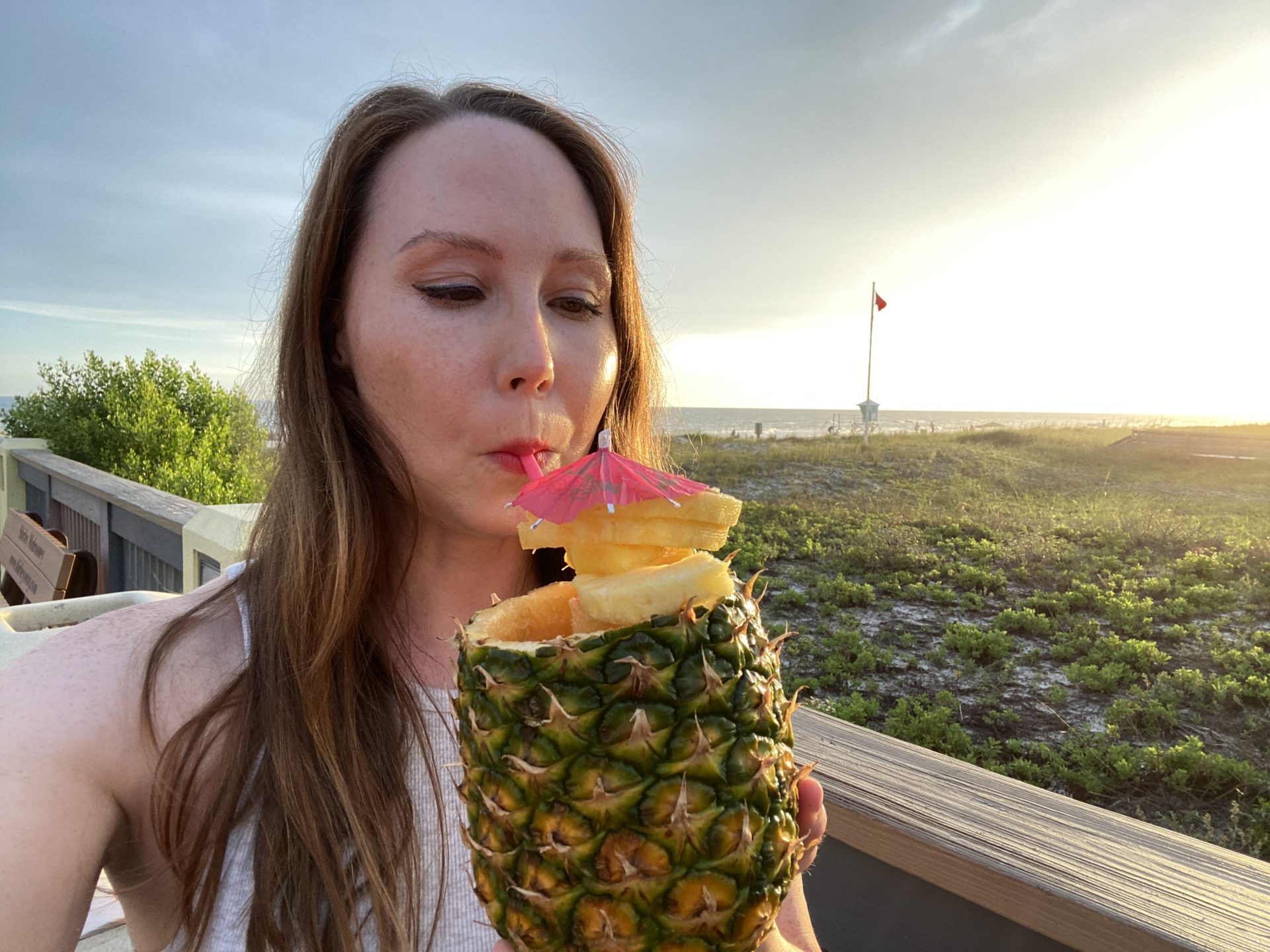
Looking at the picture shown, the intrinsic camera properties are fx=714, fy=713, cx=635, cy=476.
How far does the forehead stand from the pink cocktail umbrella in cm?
71

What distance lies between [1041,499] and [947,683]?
16.4ft

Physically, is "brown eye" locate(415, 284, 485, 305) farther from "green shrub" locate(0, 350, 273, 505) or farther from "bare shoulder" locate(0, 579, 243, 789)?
"green shrub" locate(0, 350, 273, 505)

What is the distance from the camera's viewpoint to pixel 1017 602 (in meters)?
5.77

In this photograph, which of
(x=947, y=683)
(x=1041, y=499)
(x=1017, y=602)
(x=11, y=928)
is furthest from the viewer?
(x=1041, y=499)

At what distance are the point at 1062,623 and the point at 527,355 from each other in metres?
5.34

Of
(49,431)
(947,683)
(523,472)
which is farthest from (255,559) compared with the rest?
(49,431)

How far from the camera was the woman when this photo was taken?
132cm

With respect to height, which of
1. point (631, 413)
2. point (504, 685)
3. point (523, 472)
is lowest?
point (504, 685)

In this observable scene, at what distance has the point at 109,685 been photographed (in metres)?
1.37

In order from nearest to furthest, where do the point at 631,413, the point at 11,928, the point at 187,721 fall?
the point at 11,928 < the point at 187,721 < the point at 631,413

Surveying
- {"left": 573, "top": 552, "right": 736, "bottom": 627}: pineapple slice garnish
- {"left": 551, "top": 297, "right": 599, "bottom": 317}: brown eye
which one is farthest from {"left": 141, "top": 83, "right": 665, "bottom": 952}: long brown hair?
{"left": 573, "top": 552, "right": 736, "bottom": 627}: pineapple slice garnish

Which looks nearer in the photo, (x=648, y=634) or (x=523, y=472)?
(x=648, y=634)

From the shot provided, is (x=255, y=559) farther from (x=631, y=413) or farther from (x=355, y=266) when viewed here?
(x=631, y=413)

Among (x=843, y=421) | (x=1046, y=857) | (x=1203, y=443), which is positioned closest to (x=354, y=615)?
(x=1046, y=857)
